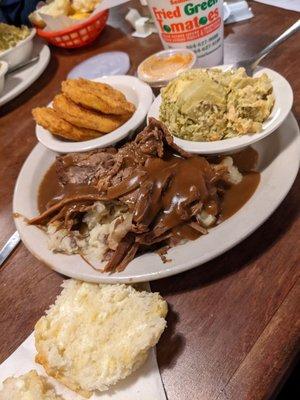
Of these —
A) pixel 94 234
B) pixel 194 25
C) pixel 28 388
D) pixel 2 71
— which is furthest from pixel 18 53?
pixel 28 388

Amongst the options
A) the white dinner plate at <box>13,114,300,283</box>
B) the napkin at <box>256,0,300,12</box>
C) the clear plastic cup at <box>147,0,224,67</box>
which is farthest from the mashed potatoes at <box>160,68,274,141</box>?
the napkin at <box>256,0,300,12</box>

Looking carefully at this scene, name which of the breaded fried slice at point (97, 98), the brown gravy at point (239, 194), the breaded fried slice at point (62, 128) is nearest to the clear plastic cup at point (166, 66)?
the breaded fried slice at point (97, 98)

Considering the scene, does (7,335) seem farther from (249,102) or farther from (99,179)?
(249,102)

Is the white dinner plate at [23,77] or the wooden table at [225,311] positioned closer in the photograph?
the wooden table at [225,311]

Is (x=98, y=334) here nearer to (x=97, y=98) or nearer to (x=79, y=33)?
(x=97, y=98)

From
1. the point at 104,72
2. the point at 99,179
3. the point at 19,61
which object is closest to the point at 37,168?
the point at 99,179

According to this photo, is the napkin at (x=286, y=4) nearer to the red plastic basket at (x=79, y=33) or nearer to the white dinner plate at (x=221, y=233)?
the red plastic basket at (x=79, y=33)

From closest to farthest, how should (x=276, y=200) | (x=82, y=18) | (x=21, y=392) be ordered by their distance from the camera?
(x=21, y=392) → (x=276, y=200) → (x=82, y=18)
